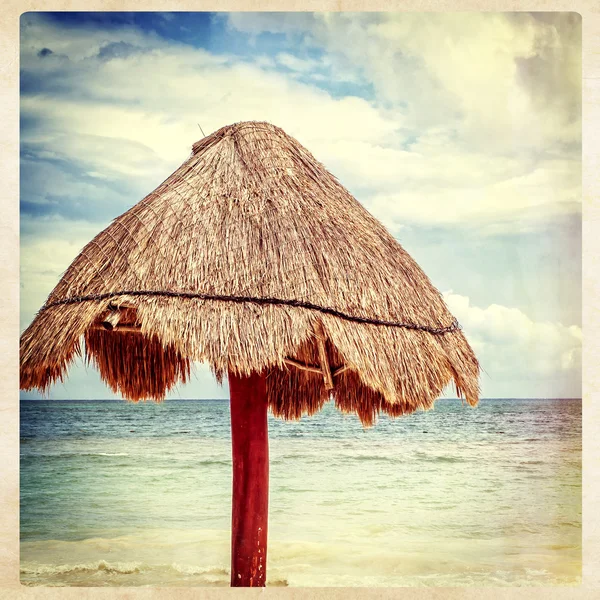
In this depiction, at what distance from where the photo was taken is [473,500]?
10.4 m

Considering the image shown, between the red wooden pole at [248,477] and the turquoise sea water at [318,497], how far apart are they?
2.44 feet

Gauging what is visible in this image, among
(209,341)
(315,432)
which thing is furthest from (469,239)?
(315,432)

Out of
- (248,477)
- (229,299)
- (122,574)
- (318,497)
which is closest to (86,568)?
(122,574)

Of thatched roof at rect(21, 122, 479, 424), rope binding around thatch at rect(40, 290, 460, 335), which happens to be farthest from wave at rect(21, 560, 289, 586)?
rope binding around thatch at rect(40, 290, 460, 335)

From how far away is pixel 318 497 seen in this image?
420 inches

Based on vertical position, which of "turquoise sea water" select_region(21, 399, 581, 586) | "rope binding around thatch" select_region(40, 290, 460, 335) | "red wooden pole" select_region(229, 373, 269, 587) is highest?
"rope binding around thatch" select_region(40, 290, 460, 335)

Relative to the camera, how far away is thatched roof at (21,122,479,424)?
3281mm

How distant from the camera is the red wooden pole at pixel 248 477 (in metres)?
3.78

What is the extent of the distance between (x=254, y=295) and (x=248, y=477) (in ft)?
3.22

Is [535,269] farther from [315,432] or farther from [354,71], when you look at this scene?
[315,432]
